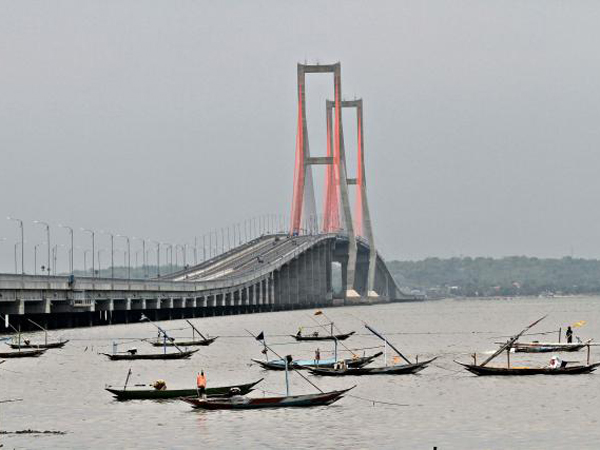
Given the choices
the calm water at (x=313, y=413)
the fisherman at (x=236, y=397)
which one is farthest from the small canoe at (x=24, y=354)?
the fisherman at (x=236, y=397)

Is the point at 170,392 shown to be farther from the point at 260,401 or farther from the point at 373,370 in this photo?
the point at 373,370

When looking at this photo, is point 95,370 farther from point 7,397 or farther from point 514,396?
point 514,396

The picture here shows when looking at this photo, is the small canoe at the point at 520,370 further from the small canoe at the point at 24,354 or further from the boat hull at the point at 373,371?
the small canoe at the point at 24,354

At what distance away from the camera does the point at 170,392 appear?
57.3 metres

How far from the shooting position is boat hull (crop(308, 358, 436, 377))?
67.8 metres

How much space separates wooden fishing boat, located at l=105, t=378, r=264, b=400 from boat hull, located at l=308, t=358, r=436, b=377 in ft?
34.0

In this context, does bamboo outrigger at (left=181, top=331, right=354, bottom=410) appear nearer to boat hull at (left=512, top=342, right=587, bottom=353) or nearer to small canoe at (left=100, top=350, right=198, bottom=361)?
small canoe at (left=100, top=350, right=198, bottom=361)

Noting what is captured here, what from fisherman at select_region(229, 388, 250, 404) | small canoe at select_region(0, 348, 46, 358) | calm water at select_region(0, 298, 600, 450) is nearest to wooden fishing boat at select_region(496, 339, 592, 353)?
calm water at select_region(0, 298, 600, 450)

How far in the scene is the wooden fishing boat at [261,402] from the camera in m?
53.1

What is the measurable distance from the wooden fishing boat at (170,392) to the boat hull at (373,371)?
1037cm

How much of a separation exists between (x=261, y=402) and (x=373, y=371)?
16203 millimetres

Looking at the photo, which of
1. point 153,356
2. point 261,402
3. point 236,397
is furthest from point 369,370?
point 153,356

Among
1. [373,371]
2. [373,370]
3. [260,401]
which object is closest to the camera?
[260,401]

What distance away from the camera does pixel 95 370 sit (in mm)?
80375
